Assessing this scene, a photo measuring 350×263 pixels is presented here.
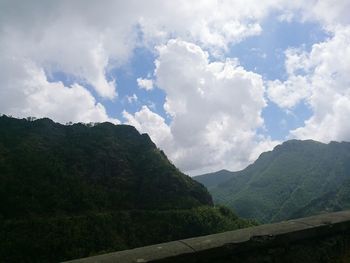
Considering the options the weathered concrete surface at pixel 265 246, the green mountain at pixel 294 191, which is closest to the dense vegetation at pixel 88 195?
the green mountain at pixel 294 191

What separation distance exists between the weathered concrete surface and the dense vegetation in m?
59.0

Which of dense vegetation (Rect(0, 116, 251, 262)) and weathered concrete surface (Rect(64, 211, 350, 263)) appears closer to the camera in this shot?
weathered concrete surface (Rect(64, 211, 350, 263))

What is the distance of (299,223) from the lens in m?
4.18

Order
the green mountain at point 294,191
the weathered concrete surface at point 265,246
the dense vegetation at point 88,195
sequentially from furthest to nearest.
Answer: the green mountain at point 294,191
the dense vegetation at point 88,195
the weathered concrete surface at point 265,246

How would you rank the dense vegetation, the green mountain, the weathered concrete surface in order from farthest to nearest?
the green mountain
the dense vegetation
the weathered concrete surface

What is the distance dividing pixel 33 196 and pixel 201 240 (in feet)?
276

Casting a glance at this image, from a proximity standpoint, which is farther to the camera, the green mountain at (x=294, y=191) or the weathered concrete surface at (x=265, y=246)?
the green mountain at (x=294, y=191)

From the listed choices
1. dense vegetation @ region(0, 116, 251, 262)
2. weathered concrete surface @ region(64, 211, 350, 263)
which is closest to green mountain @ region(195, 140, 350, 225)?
dense vegetation @ region(0, 116, 251, 262)

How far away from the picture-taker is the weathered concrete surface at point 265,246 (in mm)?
3416

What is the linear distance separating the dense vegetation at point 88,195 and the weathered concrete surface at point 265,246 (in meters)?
59.0

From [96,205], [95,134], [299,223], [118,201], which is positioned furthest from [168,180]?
[299,223]

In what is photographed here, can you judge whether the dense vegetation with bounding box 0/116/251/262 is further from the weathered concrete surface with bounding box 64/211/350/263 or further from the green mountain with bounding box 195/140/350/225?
the weathered concrete surface with bounding box 64/211/350/263

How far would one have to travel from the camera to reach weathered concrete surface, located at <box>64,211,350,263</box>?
3.42 m

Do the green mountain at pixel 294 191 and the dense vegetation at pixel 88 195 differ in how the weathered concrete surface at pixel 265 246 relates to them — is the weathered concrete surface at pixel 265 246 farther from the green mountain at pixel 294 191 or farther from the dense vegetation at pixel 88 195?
the green mountain at pixel 294 191
